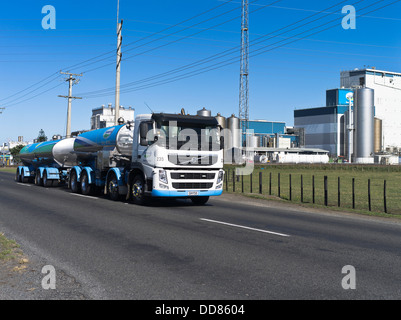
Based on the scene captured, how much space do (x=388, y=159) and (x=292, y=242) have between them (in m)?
100

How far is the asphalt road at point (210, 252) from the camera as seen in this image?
5496 millimetres

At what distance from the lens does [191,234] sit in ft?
31.3

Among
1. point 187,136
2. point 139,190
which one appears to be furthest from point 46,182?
point 187,136

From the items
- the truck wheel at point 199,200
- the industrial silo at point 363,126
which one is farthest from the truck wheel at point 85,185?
the industrial silo at point 363,126

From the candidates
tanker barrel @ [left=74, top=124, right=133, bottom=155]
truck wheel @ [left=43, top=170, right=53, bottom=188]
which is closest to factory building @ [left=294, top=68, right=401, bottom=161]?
truck wheel @ [left=43, top=170, right=53, bottom=188]

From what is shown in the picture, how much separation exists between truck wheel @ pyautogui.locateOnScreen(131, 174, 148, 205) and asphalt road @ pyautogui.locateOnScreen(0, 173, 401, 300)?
1927 millimetres

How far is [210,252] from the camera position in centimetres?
768

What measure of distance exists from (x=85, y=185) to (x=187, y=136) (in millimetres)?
7845

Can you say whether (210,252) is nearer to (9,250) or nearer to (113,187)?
(9,250)

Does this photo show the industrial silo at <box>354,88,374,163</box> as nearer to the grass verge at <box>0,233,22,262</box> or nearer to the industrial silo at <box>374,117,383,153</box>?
the industrial silo at <box>374,117,383,153</box>
